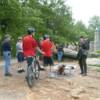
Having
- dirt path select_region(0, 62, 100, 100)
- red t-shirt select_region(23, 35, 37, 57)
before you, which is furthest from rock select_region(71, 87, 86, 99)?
red t-shirt select_region(23, 35, 37, 57)

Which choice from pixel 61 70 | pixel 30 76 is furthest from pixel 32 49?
pixel 61 70

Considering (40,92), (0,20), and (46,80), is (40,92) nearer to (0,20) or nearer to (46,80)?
(46,80)

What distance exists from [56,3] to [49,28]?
403 centimetres

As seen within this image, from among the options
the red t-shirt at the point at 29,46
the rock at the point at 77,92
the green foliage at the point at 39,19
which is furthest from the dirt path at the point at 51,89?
the green foliage at the point at 39,19

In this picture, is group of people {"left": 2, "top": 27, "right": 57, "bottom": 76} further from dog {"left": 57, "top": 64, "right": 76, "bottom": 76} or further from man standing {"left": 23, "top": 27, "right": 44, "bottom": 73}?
dog {"left": 57, "top": 64, "right": 76, "bottom": 76}

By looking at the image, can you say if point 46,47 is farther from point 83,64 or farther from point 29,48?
point 29,48

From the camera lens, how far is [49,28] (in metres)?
50.8

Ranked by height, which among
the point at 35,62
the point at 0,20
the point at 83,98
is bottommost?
the point at 83,98

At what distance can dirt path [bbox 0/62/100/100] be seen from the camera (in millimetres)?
13070

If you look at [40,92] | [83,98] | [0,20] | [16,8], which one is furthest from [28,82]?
[0,20]

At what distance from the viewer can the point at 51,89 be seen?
Result: 559 inches

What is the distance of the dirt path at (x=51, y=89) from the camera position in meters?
13.1

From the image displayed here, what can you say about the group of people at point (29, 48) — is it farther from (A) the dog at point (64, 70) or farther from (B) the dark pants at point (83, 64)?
(B) the dark pants at point (83, 64)

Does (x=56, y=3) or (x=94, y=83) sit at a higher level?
(x=56, y=3)
